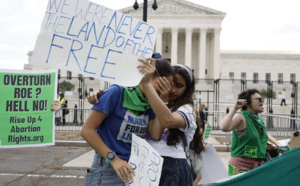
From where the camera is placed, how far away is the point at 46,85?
9.05 feet

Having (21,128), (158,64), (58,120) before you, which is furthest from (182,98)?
(58,120)

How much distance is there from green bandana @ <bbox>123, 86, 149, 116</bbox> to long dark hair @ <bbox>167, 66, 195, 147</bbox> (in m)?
0.28

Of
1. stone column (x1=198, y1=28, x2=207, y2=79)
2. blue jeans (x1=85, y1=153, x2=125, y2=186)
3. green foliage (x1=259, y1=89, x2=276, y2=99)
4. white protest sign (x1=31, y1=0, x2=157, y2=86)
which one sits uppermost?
stone column (x1=198, y1=28, x2=207, y2=79)

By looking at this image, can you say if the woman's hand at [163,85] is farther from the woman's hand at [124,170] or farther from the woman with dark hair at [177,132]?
the woman's hand at [124,170]

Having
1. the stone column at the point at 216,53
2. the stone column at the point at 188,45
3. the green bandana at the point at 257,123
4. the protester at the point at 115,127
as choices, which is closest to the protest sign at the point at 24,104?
the protester at the point at 115,127

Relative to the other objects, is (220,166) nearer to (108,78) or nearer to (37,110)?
(108,78)

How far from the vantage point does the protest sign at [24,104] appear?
2.70m

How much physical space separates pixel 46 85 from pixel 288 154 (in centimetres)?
204

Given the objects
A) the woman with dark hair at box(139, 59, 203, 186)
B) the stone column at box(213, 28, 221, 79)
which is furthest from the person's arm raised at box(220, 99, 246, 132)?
the stone column at box(213, 28, 221, 79)

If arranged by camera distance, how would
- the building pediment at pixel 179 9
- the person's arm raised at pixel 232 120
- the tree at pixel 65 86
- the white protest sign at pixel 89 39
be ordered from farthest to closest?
1. the building pediment at pixel 179 9
2. the tree at pixel 65 86
3. the person's arm raised at pixel 232 120
4. the white protest sign at pixel 89 39

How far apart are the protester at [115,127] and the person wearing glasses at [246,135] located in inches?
68.8

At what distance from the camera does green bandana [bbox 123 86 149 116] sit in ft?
6.40

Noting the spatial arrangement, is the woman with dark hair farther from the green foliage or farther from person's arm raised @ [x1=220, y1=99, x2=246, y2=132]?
the green foliage

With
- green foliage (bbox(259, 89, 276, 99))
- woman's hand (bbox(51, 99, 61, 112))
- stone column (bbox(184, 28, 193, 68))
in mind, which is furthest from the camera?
stone column (bbox(184, 28, 193, 68))
